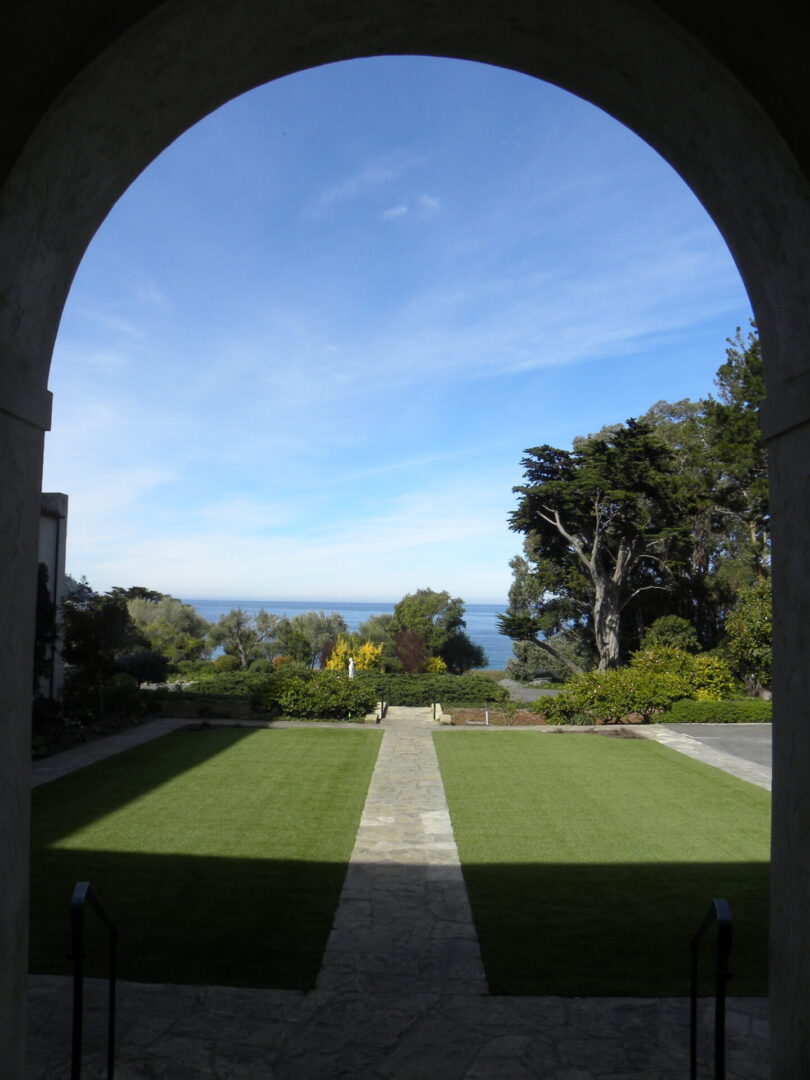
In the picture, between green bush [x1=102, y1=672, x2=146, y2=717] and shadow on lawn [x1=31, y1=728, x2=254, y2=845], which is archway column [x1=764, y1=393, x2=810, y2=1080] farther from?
green bush [x1=102, y1=672, x2=146, y2=717]

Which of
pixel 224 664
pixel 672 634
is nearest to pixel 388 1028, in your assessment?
pixel 672 634

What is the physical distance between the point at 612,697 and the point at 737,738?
3.47 metres

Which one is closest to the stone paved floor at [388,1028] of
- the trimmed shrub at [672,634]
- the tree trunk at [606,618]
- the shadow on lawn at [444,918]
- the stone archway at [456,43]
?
the shadow on lawn at [444,918]

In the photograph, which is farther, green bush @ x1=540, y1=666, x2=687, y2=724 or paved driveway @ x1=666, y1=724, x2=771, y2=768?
green bush @ x1=540, y1=666, x2=687, y2=724

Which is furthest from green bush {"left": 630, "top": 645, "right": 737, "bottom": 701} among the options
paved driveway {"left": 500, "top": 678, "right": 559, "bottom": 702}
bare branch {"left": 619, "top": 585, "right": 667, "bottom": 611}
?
paved driveway {"left": 500, "top": 678, "right": 559, "bottom": 702}

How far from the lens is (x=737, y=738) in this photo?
49.0 feet

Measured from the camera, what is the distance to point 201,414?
21.7 m

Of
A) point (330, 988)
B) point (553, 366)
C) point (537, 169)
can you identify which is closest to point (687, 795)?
point (330, 988)

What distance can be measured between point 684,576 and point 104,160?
29048 mm

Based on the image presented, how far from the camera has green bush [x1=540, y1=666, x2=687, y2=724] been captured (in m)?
17.9

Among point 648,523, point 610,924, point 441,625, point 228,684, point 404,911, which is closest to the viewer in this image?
point 610,924

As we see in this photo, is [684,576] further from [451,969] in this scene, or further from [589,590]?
[451,969]

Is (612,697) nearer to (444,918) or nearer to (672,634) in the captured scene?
(672,634)

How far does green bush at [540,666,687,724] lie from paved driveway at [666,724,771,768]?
1.21 meters
